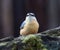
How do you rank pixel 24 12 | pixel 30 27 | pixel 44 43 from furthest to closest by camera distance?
pixel 24 12, pixel 30 27, pixel 44 43

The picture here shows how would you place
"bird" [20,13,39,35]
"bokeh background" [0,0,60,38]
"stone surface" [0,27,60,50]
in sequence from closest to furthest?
"stone surface" [0,27,60,50] → "bird" [20,13,39,35] → "bokeh background" [0,0,60,38]

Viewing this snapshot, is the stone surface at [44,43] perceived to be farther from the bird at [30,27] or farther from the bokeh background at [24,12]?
the bokeh background at [24,12]

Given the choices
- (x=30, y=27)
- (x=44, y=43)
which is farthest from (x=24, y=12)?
(x=44, y=43)

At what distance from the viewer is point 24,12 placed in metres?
2.98

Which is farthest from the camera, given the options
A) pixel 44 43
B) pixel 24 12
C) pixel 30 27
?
pixel 24 12

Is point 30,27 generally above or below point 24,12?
below

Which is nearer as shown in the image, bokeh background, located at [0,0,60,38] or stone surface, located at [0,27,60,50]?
stone surface, located at [0,27,60,50]

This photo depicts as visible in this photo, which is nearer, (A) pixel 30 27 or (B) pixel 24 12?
(A) pixel 30 27

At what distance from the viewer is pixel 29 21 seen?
2.56 meters

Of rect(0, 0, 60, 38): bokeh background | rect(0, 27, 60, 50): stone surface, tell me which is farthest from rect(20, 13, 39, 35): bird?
rect(0, 27, 60, 50): stone surface

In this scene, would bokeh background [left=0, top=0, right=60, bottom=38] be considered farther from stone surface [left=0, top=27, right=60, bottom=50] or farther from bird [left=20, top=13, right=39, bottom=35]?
stone surface [left=0, top=27, right=60, bottom=50]

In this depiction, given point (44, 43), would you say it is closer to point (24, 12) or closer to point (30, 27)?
point (30, 27)

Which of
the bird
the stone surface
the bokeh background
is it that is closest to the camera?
the stone surface

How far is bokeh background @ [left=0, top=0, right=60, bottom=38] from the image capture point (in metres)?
2.83
